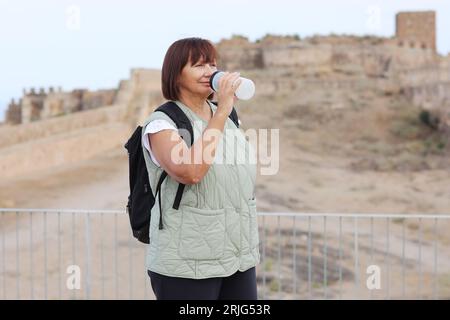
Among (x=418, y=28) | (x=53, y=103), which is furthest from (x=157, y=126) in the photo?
(x=418, y=28)

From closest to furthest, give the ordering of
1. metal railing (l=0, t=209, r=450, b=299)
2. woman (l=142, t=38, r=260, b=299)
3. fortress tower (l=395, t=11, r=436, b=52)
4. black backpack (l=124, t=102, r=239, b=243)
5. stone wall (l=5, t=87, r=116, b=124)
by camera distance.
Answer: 1. woman (l=142, t=38, r=260, b=299)
2. black backpack (l=124, t=102, r=239, b=243)
3. metal railing (l=0, t=209, r=450, b=299)
4. stone wall (l=5, t=87, r=116, b=124)
5. fortress tower (l=395, t=11, r=436, b=52)

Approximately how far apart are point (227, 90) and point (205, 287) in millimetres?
809

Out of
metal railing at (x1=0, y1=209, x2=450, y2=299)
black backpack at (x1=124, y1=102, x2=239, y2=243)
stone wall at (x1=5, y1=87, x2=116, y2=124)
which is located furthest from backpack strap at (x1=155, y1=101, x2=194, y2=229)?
stone wall at (x1=5, y1=87, x2=116, y2=124)

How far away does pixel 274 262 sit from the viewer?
10578 millimetres

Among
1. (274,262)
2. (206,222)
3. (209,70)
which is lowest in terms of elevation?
(274,262)

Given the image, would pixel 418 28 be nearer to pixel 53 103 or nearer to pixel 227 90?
pixel 53 103

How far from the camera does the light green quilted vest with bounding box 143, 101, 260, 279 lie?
2574mm

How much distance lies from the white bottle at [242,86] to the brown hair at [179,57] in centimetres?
14

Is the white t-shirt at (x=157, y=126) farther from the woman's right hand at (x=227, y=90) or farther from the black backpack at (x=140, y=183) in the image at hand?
the woman's right hand at (x=227, y=90)

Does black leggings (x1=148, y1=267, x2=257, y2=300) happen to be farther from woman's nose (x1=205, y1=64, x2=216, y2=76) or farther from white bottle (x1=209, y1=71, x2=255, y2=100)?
woman's nose (x1=205, y1=64, x2=216, y2=76)

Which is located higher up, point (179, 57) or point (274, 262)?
point (179, 57)

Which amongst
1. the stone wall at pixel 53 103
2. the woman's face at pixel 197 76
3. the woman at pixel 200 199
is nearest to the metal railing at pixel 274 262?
the woman at pixel 200 199

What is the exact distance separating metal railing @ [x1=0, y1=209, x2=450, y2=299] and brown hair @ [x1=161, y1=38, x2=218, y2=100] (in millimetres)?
4987
